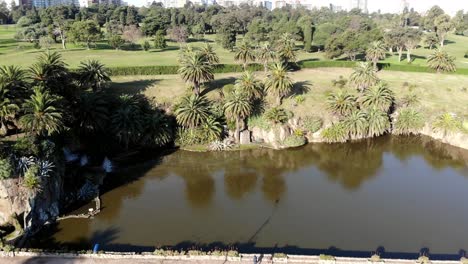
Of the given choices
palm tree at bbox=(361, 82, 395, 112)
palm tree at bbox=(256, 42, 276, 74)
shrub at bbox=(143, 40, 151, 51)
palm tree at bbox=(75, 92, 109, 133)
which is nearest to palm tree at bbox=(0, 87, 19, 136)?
palm tree at bbox=(75, 92, 109, 133)

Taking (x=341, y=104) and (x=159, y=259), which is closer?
(x=159, y=259)

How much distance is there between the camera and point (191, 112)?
48188mm

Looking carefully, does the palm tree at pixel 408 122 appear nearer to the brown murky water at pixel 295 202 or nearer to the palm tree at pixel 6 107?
the brown murky water at pixel 295 202

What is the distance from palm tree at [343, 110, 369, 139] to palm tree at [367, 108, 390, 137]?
743mm

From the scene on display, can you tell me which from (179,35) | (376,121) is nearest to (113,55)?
(179,35)

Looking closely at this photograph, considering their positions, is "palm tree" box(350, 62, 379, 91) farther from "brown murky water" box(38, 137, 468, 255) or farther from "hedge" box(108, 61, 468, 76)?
"hedge" box(108, 61, 468, 76)

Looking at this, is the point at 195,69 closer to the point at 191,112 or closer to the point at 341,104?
the point at 191,112

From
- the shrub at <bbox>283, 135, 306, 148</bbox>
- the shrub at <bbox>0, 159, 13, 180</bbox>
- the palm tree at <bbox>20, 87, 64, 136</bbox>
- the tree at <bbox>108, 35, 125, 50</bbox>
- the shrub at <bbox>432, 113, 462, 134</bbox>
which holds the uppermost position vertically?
the tree at <bbox>108, 35, 125, 50</bbox>

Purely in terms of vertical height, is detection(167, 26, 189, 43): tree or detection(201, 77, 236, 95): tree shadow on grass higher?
detection(167, 26, 189, 43): tree

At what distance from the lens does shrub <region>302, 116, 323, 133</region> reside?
52.7 m

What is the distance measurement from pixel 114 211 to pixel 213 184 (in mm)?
11047

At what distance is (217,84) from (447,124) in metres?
34.3

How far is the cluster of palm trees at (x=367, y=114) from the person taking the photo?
5222cm

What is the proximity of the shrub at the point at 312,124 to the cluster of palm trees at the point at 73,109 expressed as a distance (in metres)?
18.6
